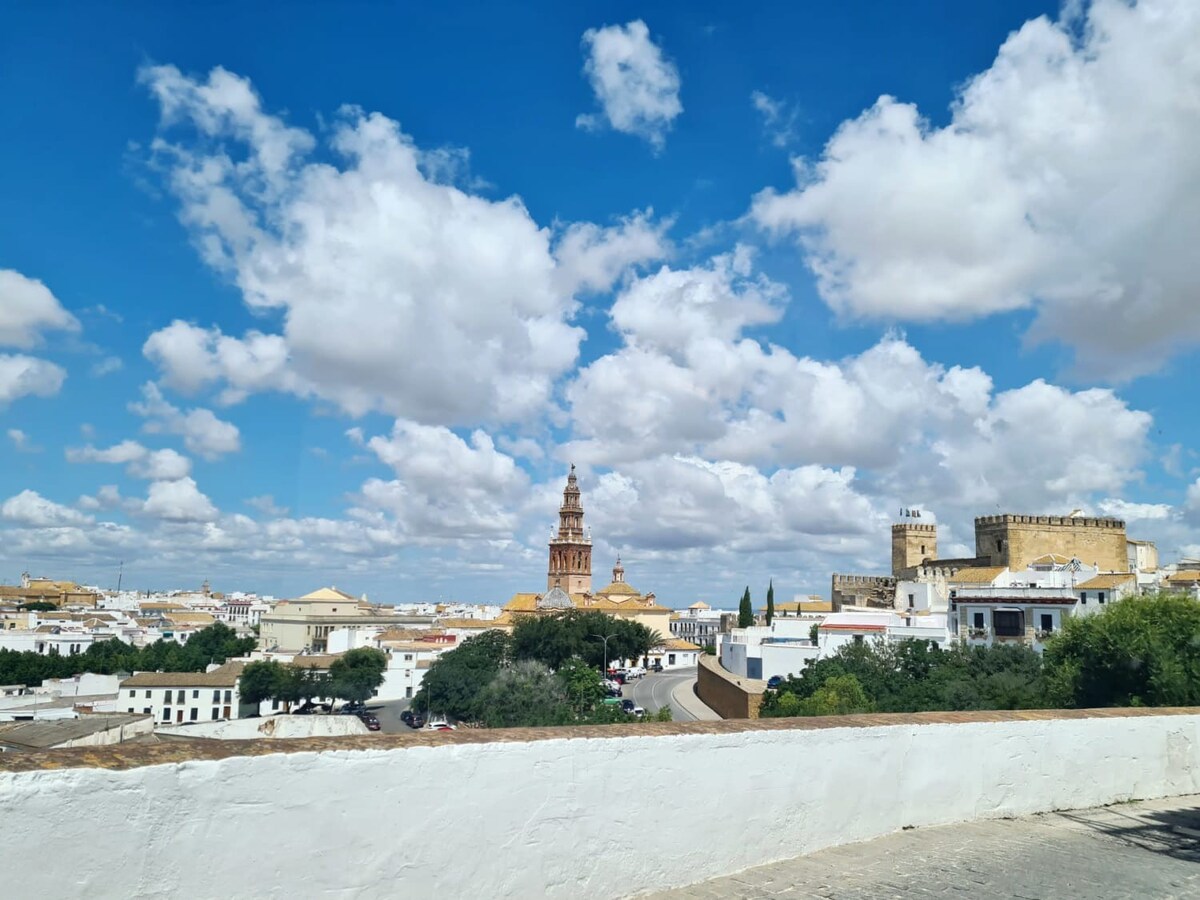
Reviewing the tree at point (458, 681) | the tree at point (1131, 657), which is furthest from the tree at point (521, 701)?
the tree at point (1131, 657)

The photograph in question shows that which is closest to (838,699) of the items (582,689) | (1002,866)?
(582,689)

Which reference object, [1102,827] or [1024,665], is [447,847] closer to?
[1102,827]

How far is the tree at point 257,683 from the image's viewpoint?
54281mm

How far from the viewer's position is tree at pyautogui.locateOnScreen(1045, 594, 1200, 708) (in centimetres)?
1130

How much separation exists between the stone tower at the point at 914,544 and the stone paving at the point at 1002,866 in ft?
185

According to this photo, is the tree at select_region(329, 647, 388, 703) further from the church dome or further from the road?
the church dome

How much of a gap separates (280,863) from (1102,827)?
593cm

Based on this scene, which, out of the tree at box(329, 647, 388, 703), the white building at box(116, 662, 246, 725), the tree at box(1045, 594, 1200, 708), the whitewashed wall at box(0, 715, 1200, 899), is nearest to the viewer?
the whitewashed wall at box(0, 715, 1200, 899)

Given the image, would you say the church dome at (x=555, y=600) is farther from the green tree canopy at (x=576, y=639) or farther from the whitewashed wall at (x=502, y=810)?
the whitewashed wall at (x=502, y=810)

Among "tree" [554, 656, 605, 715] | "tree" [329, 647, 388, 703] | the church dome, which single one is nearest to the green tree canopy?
"tree" [329, 647, 388, 703]

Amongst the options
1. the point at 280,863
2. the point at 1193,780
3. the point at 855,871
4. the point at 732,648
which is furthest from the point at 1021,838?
the point at 732,648

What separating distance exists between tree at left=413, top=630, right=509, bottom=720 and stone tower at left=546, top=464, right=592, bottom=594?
3277 cm

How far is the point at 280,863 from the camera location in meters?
3.83

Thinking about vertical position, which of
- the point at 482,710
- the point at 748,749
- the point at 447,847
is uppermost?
the point at 748,749
